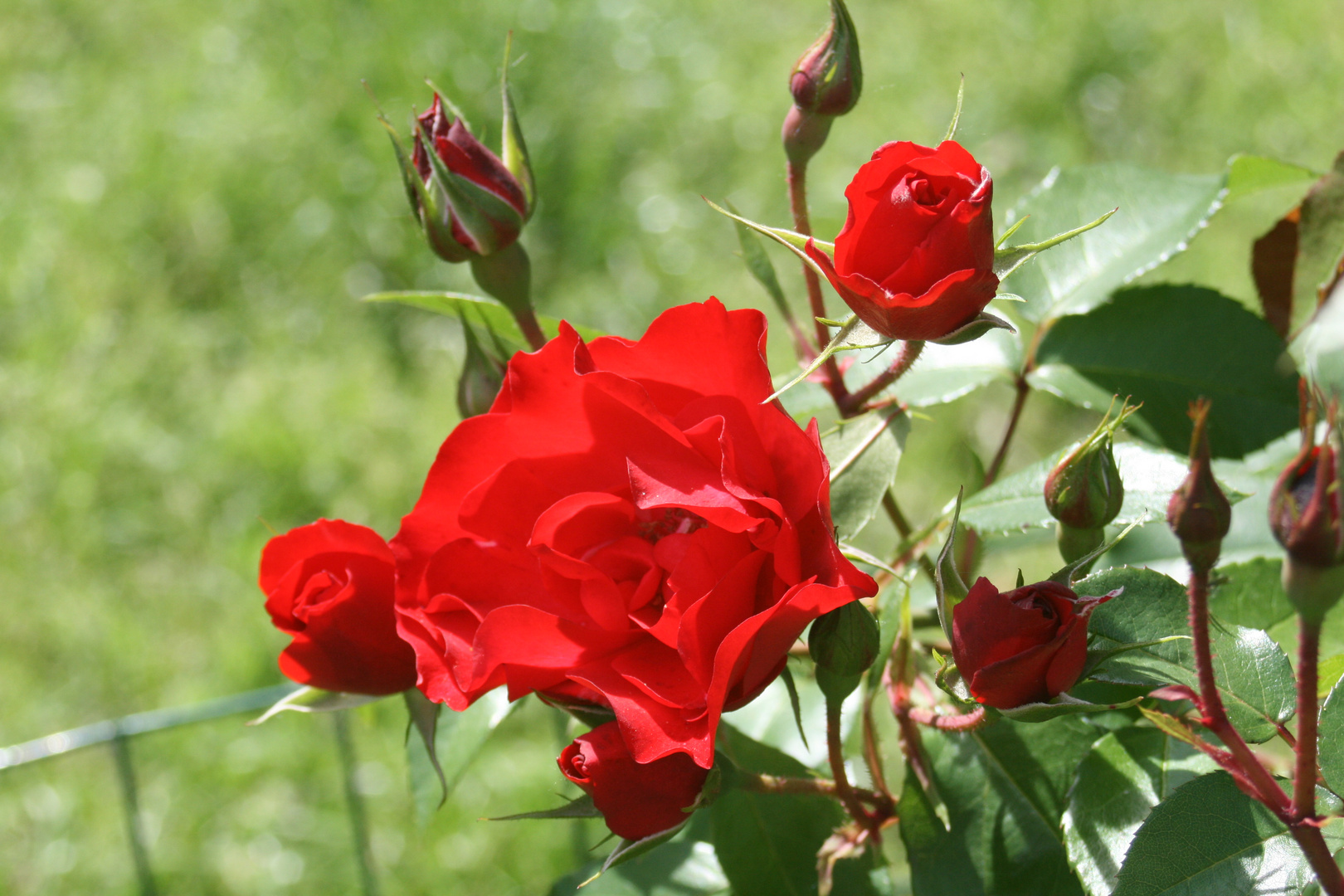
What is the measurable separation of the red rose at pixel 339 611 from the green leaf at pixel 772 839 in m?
0.13

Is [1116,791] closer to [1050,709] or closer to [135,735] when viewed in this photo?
[1050,709]

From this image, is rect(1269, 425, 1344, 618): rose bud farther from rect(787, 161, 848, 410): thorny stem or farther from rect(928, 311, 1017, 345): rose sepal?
rect(787, 161, 848, 410): thorny stem

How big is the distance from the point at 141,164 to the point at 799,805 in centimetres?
183

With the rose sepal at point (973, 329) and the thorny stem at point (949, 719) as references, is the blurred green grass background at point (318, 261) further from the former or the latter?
the rose sepal at point (973, 329)

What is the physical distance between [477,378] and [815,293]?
0.13 metres

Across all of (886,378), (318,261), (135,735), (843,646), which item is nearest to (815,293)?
(886,378)

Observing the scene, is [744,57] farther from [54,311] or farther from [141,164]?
[54,311]

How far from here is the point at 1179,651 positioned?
35 cm

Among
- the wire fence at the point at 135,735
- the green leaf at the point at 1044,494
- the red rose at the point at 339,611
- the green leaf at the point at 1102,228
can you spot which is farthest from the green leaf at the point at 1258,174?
the wire fence at the point at 135,735

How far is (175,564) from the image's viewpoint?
1585 mm

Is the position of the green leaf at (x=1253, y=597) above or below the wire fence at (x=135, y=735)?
below

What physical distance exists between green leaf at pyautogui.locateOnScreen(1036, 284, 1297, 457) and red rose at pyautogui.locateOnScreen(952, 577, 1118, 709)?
22 centimetres

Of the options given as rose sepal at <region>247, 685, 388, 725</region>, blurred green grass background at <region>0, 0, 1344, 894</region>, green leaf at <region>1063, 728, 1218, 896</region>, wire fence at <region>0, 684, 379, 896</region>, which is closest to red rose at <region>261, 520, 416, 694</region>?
rose sepal at <region>247, 685, 388, 725</region>

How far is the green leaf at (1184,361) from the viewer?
52cm
